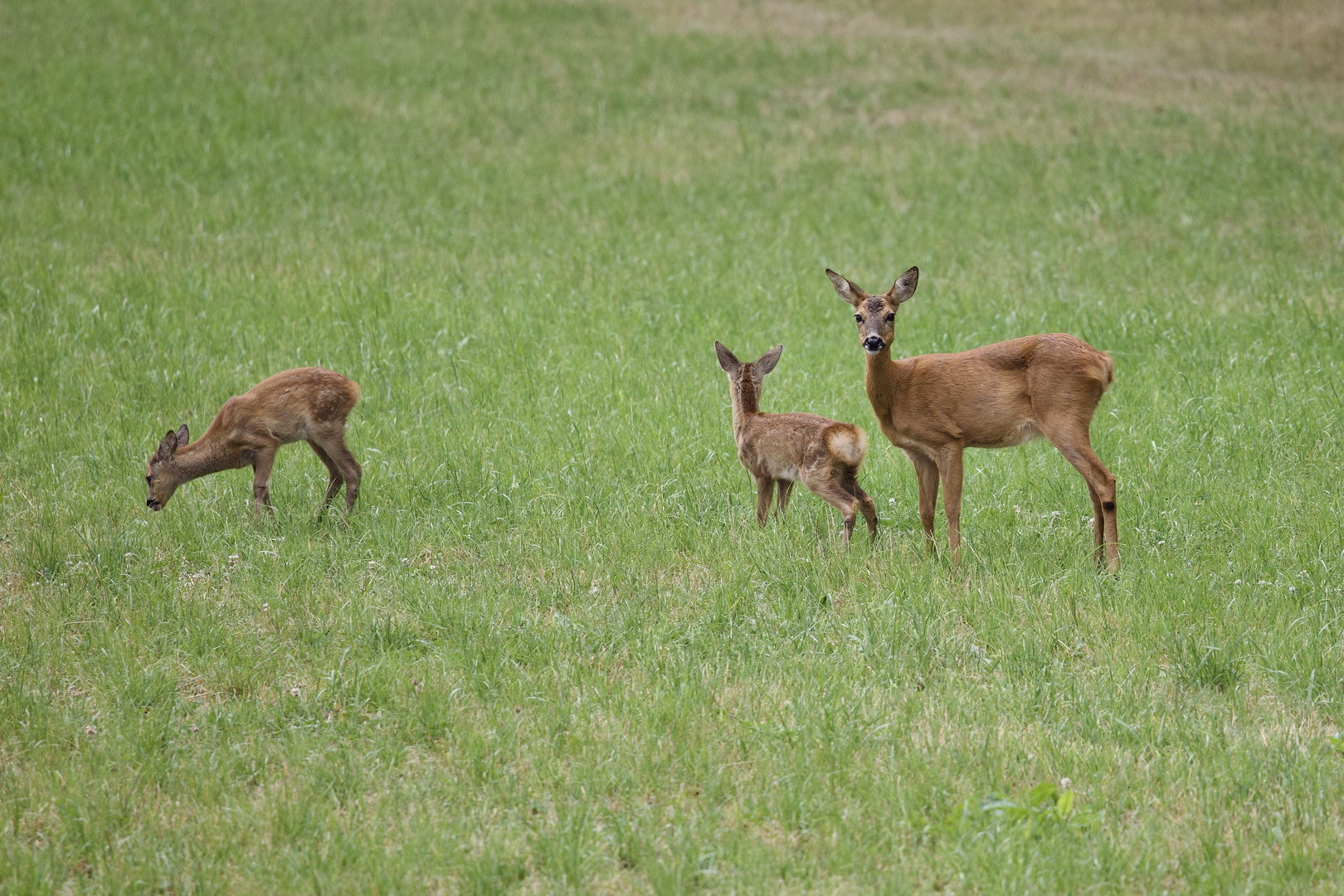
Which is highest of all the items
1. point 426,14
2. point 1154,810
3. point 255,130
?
point 426,14

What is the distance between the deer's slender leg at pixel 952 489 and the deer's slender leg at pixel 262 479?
3.74 meters

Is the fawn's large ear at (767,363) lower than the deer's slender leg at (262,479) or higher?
higher

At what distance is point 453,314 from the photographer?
11.7m

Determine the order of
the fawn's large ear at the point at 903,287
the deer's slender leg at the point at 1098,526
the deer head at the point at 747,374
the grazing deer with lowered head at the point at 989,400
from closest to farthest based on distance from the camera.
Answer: the grazing deer with lowered head at the point at 989,400 < the deer's slender leg at the point at 1098,526 < the fawn's large ear at the point at 903,287 < the deer head at the point at 747,374

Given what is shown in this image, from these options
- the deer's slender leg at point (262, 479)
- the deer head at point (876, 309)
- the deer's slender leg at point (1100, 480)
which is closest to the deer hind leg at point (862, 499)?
the deer head at point (876, 309)

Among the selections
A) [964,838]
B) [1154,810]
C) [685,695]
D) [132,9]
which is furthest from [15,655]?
[132,9]

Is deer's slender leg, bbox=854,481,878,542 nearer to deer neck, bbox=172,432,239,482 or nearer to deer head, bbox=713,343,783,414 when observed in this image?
deer head, bbox=713,343,783,414

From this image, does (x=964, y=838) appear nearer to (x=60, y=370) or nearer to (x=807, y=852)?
(x=807, y=852)

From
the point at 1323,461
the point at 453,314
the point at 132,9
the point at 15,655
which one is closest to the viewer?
the point at 15,655

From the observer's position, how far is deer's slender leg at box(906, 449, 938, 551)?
709 centimetres

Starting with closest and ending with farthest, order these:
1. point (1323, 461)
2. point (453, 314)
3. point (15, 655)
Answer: point (15, 655) < point (1323, 461) < point (453, 314)

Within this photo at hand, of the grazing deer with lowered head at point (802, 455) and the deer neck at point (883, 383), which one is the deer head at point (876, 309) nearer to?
the deer neck at point (883, 383)

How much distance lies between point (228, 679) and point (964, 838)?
3130 millimetres

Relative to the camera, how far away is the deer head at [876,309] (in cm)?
661
